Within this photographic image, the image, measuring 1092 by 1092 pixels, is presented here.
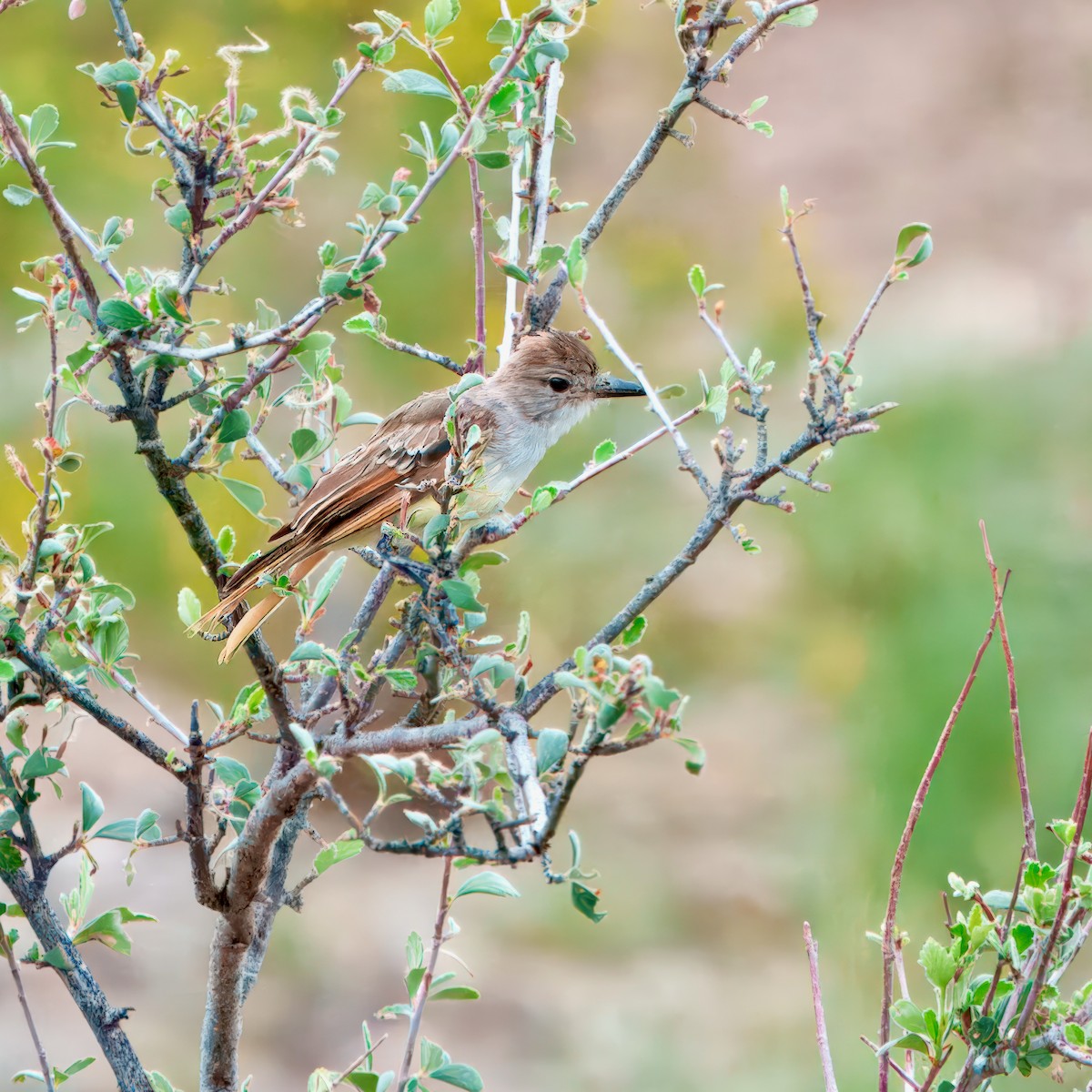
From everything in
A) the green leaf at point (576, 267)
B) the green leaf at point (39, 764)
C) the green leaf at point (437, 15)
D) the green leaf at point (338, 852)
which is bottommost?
the green leaf at point (338, 852)

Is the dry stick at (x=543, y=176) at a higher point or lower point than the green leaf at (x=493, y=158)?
higher

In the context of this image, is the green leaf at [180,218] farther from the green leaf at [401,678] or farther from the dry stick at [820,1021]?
the dry stick at [820,1021]

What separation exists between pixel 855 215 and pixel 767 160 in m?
0.26

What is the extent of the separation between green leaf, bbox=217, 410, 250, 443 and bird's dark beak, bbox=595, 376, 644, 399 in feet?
1.87

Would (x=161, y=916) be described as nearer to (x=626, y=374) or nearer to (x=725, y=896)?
(x=725, y=896)

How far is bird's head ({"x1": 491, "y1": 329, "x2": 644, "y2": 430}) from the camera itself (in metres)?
1.17

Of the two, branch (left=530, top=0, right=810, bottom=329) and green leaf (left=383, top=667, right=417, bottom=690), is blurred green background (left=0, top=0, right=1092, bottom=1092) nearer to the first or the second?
branch (left=530, top=0, right=810, bottom=329)

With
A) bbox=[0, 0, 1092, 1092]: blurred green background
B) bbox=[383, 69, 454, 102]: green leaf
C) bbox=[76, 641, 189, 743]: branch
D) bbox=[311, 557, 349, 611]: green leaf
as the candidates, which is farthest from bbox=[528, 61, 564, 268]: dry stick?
bbox=[0, 0, 1092, 1092]: blurred green background

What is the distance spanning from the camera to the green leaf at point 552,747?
480 millimetres

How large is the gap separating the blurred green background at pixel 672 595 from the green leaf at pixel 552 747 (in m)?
1.31

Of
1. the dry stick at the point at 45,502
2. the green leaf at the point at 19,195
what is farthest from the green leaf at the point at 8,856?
the green leaf at the point at 19,195

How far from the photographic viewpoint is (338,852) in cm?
55

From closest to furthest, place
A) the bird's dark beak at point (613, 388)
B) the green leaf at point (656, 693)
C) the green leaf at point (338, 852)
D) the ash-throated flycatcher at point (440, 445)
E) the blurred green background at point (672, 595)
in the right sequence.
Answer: the green leaf at point (656, 693), the green leaf at point (338, 852), the ash-throated flycatcher at point (440, 445), the bird's dark beak at point (613, 388), the blurred green background at point (672, 595)

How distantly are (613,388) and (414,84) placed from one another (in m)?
0.56
